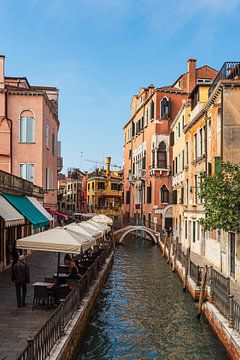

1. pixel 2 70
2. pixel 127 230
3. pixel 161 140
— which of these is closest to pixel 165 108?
pixel 161 140

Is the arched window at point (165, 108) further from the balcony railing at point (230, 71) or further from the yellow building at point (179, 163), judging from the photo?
the balcony railing at point (230, 71)

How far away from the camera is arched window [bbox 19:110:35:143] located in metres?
30.7

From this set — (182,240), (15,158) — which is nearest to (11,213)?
(15,158)

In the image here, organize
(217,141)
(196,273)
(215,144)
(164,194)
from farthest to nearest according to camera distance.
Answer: (164,194), (215,144), (217,141), (196,273)

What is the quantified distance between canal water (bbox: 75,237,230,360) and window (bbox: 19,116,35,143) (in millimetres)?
13018

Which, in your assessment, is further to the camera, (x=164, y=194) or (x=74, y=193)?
(x=74, y=193)

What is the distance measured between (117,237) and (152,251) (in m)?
7.01

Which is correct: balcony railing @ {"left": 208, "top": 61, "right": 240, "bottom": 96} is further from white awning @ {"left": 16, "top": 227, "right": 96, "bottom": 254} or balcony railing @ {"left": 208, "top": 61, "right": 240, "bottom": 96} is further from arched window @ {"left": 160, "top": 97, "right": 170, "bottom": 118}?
arched window @ {"left": 160, "top": 97, "right": 170, "bottom": 118}

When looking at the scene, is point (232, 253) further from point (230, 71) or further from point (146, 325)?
point (230, 71)

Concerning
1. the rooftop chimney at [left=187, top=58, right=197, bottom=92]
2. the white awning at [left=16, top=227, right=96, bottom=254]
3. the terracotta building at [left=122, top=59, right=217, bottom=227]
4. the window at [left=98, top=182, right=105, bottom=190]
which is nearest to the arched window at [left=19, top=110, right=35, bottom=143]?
the terracotta building at [left=122, top=59, right=217, bottom=227]

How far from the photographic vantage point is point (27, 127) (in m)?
30.9

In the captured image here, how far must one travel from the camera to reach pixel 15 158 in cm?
3091

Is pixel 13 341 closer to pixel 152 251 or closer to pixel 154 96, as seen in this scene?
pixel 152 251

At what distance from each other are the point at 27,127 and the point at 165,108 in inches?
773
